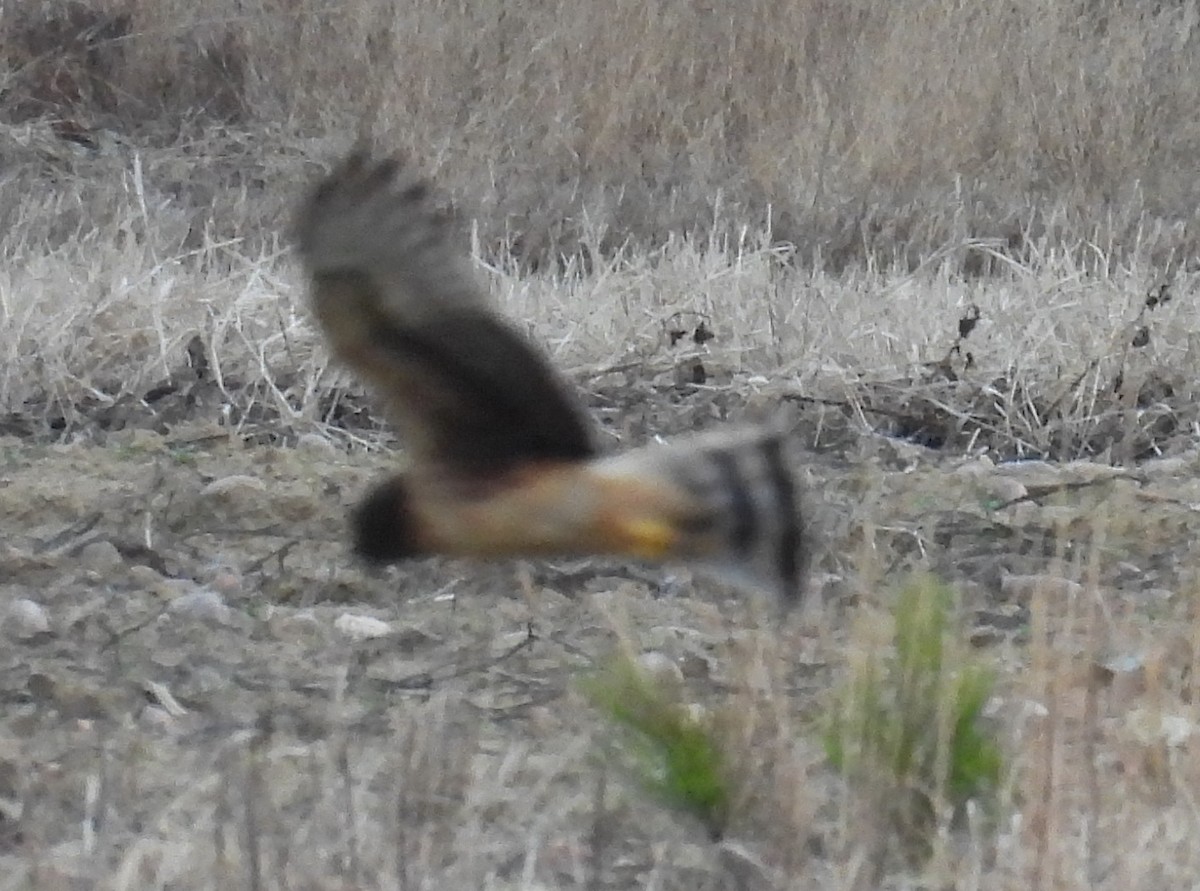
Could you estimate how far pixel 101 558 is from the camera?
10.0 ft

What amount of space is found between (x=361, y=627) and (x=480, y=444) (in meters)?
1.14

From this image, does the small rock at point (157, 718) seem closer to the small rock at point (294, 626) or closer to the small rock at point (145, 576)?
the small rock at point (294, 626)

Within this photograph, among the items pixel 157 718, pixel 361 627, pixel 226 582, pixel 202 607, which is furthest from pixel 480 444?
pixel 226 582

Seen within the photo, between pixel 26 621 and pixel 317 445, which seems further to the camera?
pixel 317 445

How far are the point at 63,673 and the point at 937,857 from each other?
4.05 feet

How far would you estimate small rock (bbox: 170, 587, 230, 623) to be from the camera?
9.24 feet

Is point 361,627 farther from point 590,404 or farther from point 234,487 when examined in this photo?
point 590,404

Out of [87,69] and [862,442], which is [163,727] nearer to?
[862,442]

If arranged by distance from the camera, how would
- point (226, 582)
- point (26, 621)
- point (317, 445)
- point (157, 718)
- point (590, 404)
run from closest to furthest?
point (157, 718) → point (26, 621) → point (226, 582) → point (317, 445) → point (590, 404)

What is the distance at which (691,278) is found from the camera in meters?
5.22

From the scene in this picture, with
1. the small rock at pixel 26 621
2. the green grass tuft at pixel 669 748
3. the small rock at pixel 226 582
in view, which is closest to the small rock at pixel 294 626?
the small rock at pixel 226 582

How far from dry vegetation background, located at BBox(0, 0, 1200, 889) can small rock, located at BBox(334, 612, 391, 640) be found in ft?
0.06

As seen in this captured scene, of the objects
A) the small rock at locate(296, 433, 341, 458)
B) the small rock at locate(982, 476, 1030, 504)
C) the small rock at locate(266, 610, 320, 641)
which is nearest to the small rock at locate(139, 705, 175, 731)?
the small rock at locate(266, 610, 320, 641)

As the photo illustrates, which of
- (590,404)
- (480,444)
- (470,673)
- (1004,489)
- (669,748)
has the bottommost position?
(590,404)
